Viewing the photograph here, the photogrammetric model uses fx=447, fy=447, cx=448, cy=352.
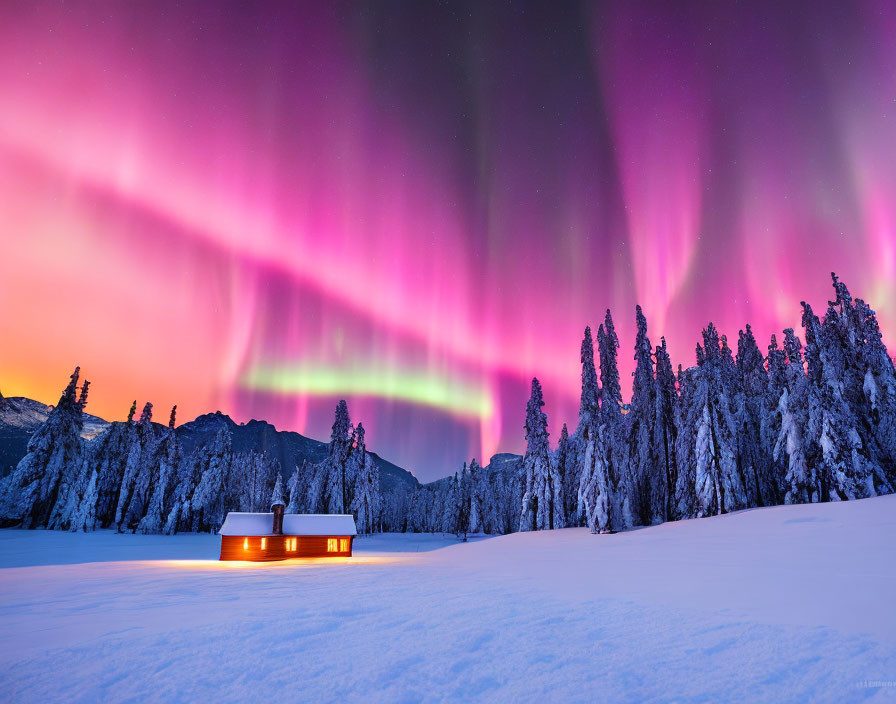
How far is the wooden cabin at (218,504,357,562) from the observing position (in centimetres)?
3153

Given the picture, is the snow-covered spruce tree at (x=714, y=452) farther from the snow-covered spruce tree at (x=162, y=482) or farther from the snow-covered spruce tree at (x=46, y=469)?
the snow-covered spruce tree at (x=46, y=469)

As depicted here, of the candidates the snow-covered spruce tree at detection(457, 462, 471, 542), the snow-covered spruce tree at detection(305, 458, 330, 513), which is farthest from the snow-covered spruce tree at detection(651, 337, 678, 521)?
the snow-covered spruce tree at detection(457, 462, 471, 542)

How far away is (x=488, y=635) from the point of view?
28.9 ft

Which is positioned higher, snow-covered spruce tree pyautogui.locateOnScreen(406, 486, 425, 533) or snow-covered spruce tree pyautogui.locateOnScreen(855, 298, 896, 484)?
snow-covered spruce tree pyautogui.locateOnScreen(855, 298, 896, 484)

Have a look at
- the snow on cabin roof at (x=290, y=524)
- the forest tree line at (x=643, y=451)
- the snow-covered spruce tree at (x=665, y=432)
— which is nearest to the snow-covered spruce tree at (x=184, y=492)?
the forest tree line at (x=643, y=451)

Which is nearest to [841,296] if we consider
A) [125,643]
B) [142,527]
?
[125,643]

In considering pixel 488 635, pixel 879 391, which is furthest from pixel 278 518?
pixel 879 391

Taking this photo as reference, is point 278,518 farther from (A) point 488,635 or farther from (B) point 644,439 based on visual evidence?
(B) point 644,439

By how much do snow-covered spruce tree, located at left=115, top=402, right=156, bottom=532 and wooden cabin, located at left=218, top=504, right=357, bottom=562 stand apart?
2036 inches

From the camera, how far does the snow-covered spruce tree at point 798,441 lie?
33812mm

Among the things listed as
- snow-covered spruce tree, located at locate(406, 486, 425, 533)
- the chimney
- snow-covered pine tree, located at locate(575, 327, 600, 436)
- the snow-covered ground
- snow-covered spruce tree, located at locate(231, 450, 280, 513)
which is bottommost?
snow-covered spruce tree, located at locate(406, 486, 425, 533)

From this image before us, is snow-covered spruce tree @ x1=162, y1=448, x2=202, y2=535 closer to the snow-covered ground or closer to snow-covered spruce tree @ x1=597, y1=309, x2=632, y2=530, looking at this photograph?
the snow-covered ground

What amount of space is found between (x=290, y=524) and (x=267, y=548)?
3037 mm

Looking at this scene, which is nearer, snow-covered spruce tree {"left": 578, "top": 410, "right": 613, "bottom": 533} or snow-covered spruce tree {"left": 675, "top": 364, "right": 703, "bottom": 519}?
snow-covered spruce tree {"left": 578, "top": 410, "right": 613, "bottom": 533}
